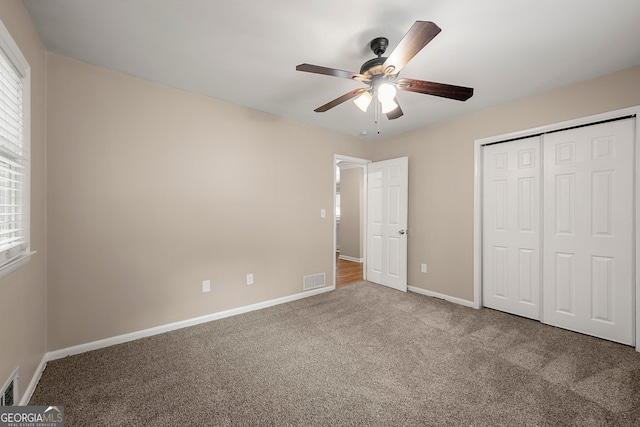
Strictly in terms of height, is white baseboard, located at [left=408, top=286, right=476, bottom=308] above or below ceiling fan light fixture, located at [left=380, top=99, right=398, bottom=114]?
below

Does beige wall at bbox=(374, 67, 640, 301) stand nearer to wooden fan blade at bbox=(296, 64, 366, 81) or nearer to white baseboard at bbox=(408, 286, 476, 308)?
white baseboard at bbox=(408, 286, 476, 308)

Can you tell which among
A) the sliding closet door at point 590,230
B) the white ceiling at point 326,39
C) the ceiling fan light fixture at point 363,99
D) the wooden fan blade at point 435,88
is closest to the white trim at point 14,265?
the white ceiling at point 326,39

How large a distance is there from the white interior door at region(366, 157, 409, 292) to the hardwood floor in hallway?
351mm

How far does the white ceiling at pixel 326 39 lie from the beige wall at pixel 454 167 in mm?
214

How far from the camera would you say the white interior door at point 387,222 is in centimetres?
398

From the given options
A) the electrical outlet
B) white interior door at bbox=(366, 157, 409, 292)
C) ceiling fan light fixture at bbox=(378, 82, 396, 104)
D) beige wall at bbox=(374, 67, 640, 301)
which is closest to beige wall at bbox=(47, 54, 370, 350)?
the electrical outlet

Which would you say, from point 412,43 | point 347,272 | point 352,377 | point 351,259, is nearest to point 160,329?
point 352,377

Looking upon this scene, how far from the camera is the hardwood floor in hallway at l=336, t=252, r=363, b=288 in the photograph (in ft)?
14.9

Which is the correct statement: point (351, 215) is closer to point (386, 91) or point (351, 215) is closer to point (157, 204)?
point (157, 204)

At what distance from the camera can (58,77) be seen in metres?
2.13

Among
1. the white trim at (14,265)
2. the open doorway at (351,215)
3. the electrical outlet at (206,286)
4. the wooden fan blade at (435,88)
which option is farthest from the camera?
the open doorway at (351,215)

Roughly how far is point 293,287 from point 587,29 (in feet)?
11.9

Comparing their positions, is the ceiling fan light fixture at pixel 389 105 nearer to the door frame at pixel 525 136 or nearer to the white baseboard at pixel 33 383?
the door frame at pixel 525 136

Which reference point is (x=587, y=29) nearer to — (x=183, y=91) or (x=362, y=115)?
(x=362, y=115)
